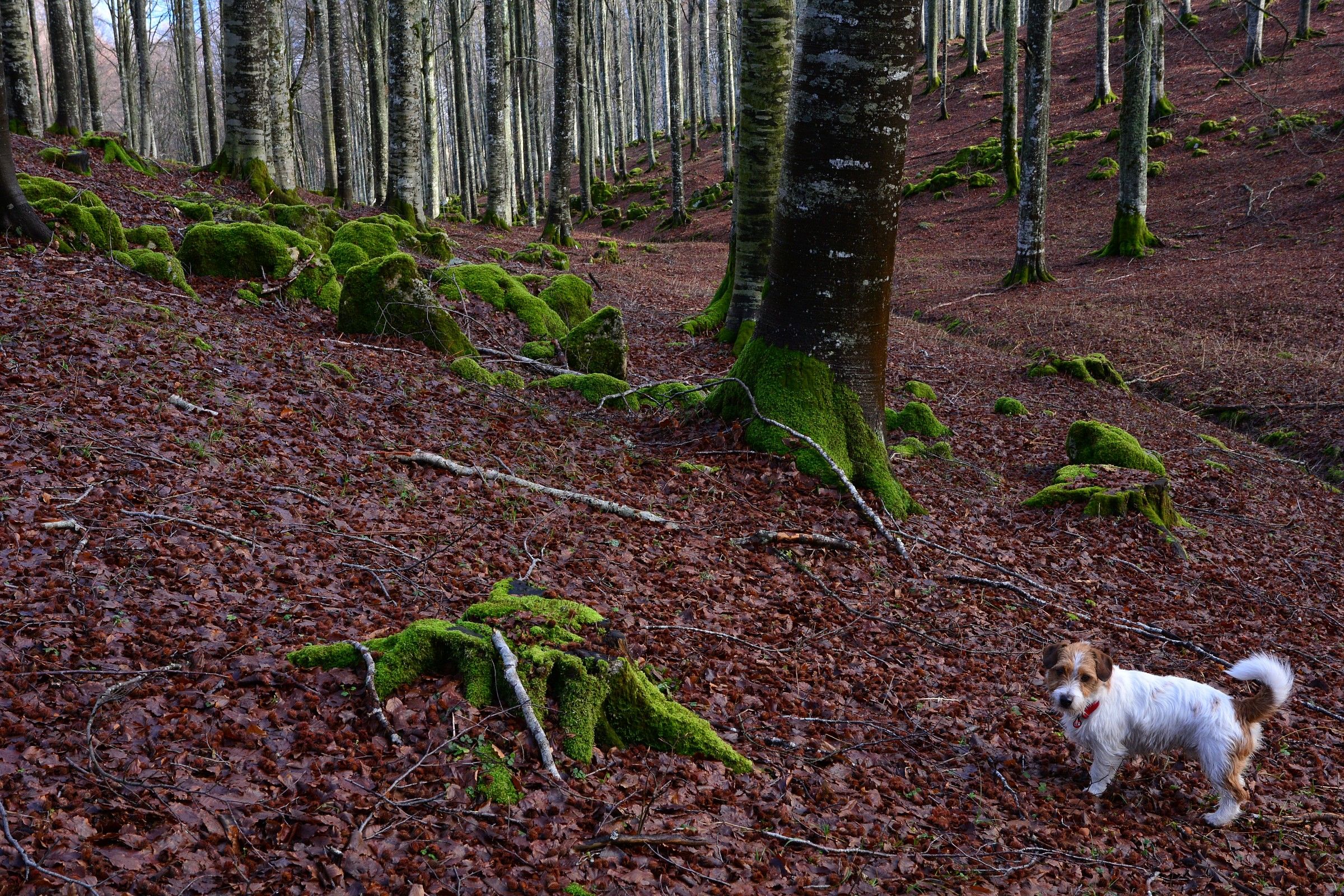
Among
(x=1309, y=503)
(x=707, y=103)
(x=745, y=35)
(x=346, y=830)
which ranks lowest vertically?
(x=1309, y=503)

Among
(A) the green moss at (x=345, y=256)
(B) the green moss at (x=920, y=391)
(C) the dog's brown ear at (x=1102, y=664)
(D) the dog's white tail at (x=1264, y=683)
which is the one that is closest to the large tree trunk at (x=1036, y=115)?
(B) the green moss at (x=920, y=391)

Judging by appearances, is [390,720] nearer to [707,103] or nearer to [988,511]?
[988,511]

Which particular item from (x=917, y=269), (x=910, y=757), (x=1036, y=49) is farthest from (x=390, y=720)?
(x=917, y=269)

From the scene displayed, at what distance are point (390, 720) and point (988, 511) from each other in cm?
606

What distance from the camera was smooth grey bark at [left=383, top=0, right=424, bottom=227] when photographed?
48.6ft

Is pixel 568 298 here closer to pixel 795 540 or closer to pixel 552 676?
pixel 795 540

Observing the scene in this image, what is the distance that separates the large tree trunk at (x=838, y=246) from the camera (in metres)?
6.58

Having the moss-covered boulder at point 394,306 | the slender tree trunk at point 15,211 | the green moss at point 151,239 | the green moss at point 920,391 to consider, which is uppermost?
the slender tree trunk at point 15,211

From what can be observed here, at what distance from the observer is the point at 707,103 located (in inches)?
2237

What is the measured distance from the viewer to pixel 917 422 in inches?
382

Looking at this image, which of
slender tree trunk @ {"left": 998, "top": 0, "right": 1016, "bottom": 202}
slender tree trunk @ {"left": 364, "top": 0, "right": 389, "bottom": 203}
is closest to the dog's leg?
slender tree trunk @ {"left": 998, "top": 0, "right": 1016, "bottom": 202}

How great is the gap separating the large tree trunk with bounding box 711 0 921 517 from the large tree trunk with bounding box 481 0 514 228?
1733cm

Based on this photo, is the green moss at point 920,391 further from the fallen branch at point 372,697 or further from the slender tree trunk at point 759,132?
the fallen branch at point 372,697

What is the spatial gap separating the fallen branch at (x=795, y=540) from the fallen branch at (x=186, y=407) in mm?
3878
